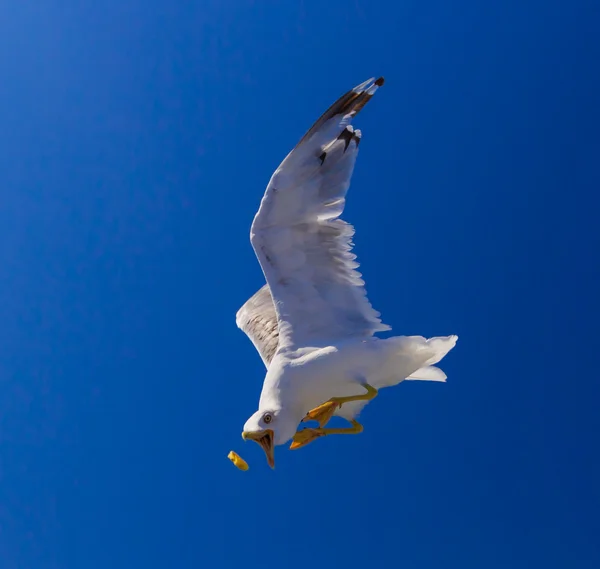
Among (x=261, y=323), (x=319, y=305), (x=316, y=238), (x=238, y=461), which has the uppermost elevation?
(x=261, y=323)

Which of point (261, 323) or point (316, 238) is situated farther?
point (261, 323)

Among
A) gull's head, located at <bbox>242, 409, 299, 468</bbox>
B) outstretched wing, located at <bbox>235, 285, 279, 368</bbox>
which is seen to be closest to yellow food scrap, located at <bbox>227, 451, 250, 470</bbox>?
gull's head, located at <bbox>242, 409, 299, 468</bbox>

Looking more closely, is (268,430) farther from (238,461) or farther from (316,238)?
(316,238)

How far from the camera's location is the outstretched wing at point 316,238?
15.8ft

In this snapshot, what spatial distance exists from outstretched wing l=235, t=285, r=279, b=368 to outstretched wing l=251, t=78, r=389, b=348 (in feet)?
2.74

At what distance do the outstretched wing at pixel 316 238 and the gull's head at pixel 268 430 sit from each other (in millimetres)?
644

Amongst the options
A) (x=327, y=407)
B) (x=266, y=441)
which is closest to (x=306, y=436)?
(x=327, y=407)

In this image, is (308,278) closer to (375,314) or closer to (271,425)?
(375,314)

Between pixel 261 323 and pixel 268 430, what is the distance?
197 cm

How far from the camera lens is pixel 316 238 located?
5.09 m

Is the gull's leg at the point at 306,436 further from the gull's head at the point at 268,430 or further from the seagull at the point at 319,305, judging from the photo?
the gull's head at the point at 268,430

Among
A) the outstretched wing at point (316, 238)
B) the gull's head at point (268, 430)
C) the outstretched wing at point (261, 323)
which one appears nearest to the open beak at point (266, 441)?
the gull's head at point (268, 430)

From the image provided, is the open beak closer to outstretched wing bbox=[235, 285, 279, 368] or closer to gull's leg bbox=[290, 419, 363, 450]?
gull's leg bbox=[290, 419, 363, 450]

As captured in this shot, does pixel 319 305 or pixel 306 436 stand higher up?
pixel 319 305
